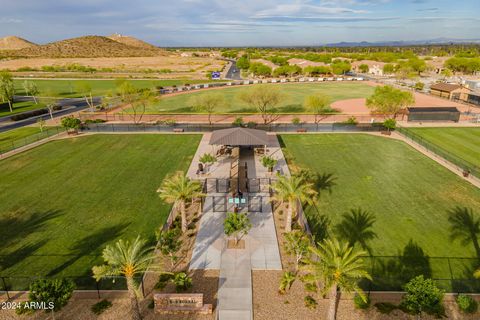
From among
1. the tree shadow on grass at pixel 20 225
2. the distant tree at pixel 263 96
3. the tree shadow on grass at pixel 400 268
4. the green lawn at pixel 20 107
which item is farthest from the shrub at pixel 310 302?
the green lawn at pixel 20 107

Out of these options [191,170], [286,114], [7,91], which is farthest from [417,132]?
[7,91]

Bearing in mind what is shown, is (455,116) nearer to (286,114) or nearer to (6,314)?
(286,114)

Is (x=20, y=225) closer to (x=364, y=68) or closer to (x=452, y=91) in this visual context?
(x=452, y=91)

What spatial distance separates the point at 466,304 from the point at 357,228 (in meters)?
8.35

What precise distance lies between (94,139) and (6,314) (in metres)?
32.6

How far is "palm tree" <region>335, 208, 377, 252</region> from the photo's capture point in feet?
72.4

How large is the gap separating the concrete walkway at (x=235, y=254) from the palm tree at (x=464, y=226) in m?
13.5

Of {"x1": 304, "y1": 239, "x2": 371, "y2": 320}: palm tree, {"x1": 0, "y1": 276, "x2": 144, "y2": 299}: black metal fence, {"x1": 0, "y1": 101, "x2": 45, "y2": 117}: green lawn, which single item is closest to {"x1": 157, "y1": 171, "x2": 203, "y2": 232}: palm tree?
{"x1": 0, "y1": 276, "x2": 144, "y2": 299}: black metal fence

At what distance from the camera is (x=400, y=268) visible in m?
19.3

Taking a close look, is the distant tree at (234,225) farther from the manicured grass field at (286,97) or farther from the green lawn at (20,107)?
the green lawn at (20,107)

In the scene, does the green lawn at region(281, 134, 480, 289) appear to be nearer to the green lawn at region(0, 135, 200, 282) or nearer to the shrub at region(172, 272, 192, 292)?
the shrub at region(172, 272, 192, 292)

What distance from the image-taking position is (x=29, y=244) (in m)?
21.5

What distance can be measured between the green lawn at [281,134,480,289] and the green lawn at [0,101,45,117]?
57456 millimetres

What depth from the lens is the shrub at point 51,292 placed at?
14.7 meters
